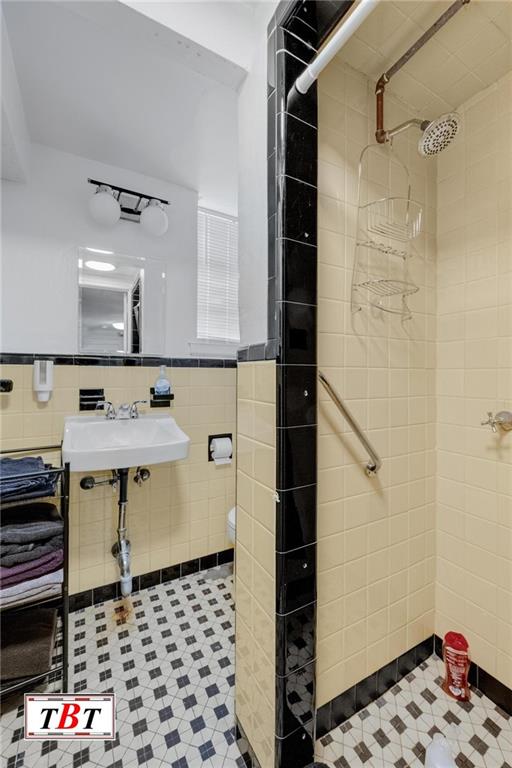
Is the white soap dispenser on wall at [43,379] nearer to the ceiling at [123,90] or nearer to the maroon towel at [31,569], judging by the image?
the maroon towel at [31,569]

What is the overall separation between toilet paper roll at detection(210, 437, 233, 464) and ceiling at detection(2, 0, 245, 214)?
1594 mm

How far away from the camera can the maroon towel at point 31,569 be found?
3.61 ft

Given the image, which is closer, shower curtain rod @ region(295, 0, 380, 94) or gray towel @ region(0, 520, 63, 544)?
shower curtain rod @ region(295, 0, 380, 94)

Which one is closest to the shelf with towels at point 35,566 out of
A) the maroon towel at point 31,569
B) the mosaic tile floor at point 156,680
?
the maroon towel at point 31,569

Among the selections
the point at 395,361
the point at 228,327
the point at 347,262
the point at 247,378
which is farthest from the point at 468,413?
the point at 228,327

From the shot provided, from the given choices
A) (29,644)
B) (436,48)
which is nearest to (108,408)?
(29,644)

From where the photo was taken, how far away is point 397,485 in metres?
1.22

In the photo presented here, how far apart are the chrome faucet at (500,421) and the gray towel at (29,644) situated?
6.13ft

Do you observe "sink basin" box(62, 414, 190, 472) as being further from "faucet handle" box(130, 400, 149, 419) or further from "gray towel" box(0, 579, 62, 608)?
"gray towel" box(0, 579, 62, 608)

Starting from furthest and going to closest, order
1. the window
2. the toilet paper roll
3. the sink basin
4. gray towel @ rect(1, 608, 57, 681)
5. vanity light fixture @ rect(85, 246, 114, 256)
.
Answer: the window < the toilet paper roll < vanity light fixture @ rect(85, 246, 114, 256) < the sink basin < gray towel @ rect(1, 608, 57, 681)

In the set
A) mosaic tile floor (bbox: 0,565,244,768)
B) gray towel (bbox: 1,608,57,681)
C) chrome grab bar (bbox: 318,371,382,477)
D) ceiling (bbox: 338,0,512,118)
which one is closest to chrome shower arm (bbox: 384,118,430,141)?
ceiling (bbox: 338,0,512,118)

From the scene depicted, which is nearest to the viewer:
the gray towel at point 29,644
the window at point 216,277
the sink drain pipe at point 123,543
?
the gray towel at point 29,644

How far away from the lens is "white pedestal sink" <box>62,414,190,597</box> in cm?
135

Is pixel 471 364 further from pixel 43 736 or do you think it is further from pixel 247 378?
pixel 43 736
